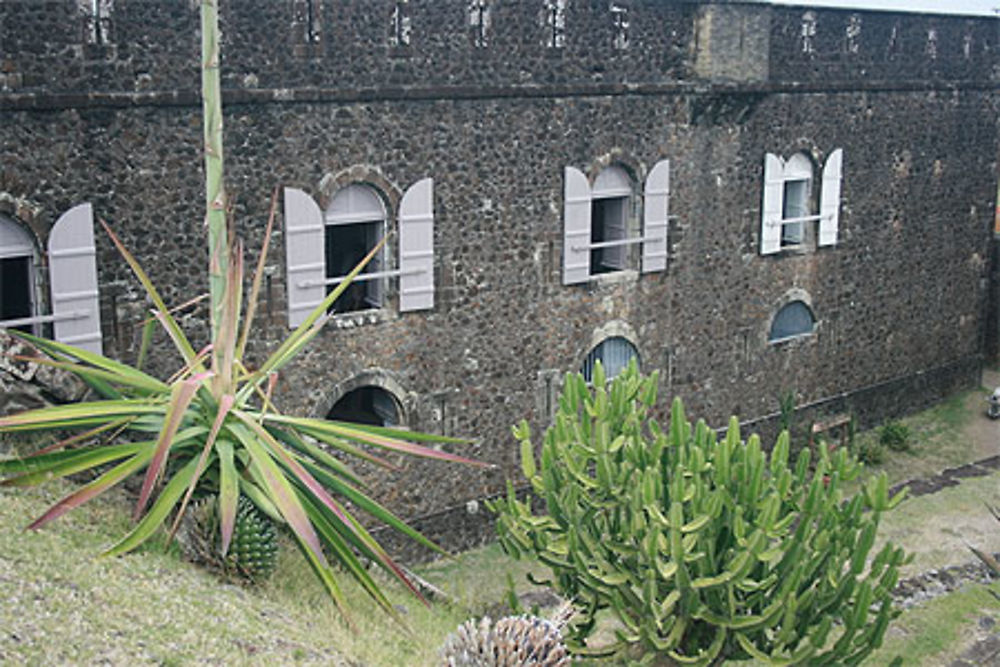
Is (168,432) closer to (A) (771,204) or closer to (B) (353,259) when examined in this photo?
(B) (353,259)

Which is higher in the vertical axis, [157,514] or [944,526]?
[157,514]

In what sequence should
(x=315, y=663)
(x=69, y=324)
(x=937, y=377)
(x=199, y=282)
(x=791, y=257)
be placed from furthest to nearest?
(x=937, y=377) → (x=791, y=257) → (x=199, y=282) → (x=69, y=324) → (x=315, y=663)

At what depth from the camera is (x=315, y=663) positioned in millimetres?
7172

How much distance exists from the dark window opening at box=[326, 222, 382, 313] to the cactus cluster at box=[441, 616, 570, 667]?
5.83 m

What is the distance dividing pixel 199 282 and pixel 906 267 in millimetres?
11791

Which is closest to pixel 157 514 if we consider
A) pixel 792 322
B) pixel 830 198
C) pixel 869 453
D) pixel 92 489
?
pixel 92 489

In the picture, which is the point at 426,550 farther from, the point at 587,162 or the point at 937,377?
the point at 937,377

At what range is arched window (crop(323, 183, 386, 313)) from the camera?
12281 mm

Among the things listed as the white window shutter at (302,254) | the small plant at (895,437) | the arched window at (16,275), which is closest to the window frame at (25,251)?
the arched window at (16,275)

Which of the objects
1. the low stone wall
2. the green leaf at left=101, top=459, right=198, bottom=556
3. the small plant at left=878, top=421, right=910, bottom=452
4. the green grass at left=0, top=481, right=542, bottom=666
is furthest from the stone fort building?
the green leaf at left=101, top=459, right=198, bottom=556

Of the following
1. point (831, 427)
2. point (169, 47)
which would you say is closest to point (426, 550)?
point (169, 47)

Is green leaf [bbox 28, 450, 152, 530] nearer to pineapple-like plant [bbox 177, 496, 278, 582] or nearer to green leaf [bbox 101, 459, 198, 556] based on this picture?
green leaf [bbox 101, 459, 198, 556]

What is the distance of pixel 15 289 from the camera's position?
11008 millimetres

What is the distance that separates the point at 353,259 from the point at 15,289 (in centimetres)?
379
